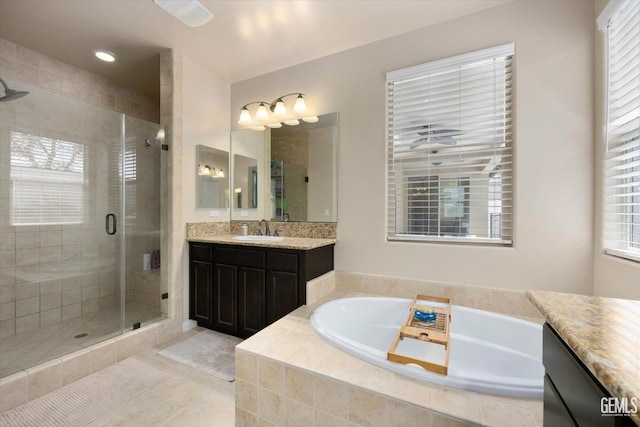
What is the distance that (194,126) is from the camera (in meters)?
2.73

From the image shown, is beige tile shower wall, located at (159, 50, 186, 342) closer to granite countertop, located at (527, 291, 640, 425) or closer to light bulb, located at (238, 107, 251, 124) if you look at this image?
light bulb, located at (238, 107, 251, 124)

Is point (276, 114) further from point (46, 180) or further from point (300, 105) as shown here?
point (46, 180)

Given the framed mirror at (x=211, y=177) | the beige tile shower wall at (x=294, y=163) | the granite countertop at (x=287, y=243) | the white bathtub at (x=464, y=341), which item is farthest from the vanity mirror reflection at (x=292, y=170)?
the white bathtub at (x=464, y=341)

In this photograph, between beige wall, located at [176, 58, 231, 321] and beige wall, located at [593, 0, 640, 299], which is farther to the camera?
beige wall, located at [176, 58, 231, 321]

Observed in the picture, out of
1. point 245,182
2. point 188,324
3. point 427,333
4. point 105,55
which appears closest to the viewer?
point 427,333

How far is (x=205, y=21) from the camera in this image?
2.09 m

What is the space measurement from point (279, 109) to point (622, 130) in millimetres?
2503

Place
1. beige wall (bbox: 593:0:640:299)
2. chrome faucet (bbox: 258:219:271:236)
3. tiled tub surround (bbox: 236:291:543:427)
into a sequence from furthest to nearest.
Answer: chrome faucet (bbox: 258:219:271:236), beige wall (bbox: 593:0:640:299), tiled tub surround (bbox: 236:291:543:427)

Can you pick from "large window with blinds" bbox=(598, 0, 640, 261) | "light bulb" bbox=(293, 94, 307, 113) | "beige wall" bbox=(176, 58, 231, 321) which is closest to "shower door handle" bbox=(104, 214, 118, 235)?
"beige wall" bbox=(176, 58, 231, 321)

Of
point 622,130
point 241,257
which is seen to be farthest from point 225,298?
point 622,130

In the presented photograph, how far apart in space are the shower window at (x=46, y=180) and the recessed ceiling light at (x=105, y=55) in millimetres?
876

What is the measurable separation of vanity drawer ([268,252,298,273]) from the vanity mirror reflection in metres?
0.58

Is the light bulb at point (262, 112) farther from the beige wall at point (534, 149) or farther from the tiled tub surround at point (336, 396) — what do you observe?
the tiled tub surround at point (336, 396)

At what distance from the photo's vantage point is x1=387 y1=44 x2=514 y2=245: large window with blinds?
6.48 feet
